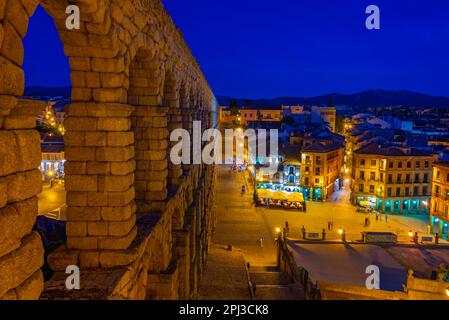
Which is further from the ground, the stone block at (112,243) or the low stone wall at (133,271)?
the stone block at (112,243)

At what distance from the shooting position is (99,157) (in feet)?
24.7

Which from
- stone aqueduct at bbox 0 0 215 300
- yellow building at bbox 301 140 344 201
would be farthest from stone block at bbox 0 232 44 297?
yellow building at bbox 301 140 344 201

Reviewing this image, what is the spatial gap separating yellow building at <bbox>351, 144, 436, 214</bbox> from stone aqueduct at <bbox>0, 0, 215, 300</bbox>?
145ft

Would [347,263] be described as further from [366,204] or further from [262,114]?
[262,114]

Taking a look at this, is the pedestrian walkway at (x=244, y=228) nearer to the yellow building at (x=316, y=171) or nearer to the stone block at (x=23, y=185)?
the yellow building at (x=316, y=171)

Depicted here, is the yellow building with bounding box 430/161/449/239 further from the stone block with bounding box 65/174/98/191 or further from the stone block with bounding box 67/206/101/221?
the stone block with bounding box 65/174/98/191

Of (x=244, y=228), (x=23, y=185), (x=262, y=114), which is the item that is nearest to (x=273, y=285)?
(x=244, y=228)

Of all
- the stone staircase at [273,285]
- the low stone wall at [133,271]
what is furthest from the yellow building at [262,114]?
the low stone wall at [133,271]

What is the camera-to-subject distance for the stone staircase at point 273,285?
2339 centimetres

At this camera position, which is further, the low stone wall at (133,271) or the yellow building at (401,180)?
the yellow building at (401,180)

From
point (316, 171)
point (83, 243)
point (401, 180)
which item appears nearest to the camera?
point (83, 243)

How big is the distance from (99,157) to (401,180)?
49.8 m

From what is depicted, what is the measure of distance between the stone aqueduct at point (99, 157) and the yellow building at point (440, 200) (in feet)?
122
